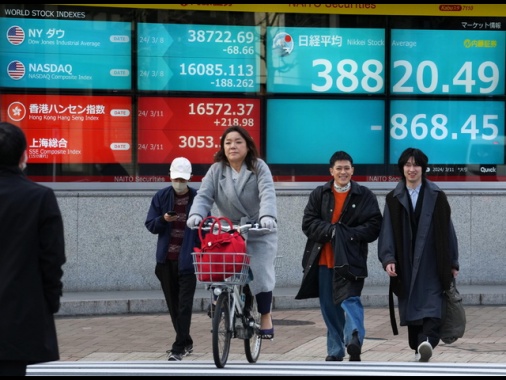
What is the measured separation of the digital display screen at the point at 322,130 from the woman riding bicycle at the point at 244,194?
521cm

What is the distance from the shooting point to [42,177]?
13211 millimetres

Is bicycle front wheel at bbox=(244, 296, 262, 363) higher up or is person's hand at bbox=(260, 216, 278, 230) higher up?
person's hand at bbox=(260, 216, 278, 230)

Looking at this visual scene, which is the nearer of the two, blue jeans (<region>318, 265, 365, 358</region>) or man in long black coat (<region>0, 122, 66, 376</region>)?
man in long black coat (<region>0, 122, 66, 376</region>)

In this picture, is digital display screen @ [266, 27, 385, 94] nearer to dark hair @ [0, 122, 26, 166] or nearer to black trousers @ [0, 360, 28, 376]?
dark hair @ [0, 122, 26, 166]

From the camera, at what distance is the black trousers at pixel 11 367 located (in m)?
5.68

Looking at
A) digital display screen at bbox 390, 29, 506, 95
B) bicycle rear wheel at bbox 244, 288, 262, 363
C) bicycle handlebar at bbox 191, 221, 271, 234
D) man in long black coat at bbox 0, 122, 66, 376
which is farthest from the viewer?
digital display screen at bbox 390, 29, 506, 95

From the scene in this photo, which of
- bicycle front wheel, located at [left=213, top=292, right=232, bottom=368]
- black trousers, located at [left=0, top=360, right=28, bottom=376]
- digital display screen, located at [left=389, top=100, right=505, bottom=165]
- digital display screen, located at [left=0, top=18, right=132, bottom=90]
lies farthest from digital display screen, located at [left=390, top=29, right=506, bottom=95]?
black trousers, located at [left=0, top=360, right=28, bottom=376]

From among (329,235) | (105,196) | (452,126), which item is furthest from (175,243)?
(452,126)

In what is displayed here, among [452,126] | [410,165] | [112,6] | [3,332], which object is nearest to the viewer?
[3,332]

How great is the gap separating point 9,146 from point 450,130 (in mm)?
9209

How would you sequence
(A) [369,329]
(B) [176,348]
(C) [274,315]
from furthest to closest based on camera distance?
1. (C) [274,315]
2. (A) [369,329]
3. (B) [176,348]

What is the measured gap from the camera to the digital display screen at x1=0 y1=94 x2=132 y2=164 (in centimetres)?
1315

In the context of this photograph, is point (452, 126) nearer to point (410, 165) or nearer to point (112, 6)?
point (112, 6)

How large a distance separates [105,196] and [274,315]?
244 centimetres
